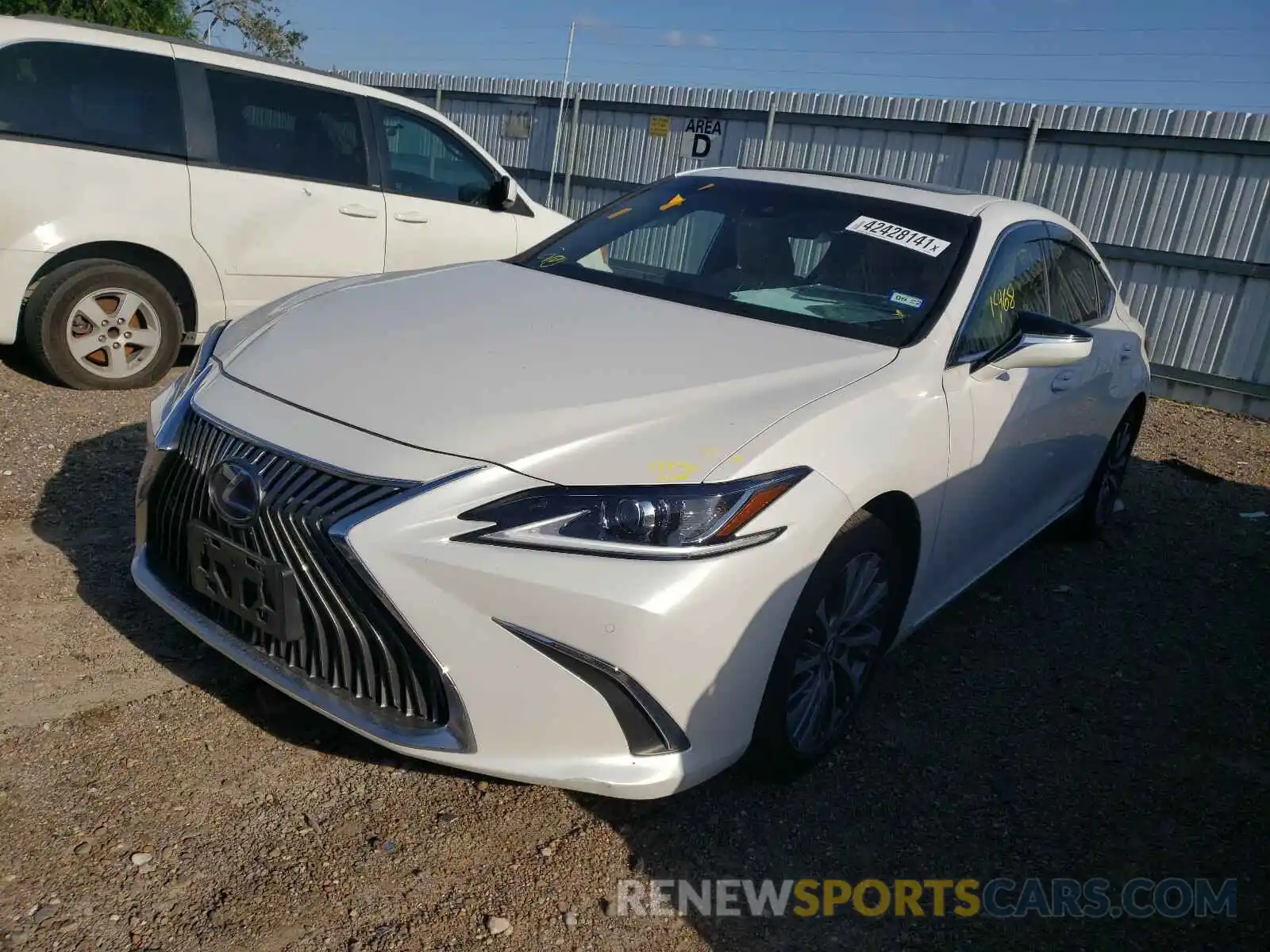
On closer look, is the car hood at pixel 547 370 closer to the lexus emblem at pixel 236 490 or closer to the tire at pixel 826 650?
the lexus emblem at pixel 236 490

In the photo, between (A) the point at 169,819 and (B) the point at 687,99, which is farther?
(B) the point at 687,99

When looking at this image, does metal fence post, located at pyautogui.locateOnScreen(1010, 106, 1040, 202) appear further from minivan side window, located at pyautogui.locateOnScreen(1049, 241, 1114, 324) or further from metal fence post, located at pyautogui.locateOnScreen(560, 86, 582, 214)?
metal fence post, located at pyautogui.locateOnScreen(560, 86, 582, 214)

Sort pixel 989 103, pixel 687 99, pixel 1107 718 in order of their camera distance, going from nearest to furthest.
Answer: pixel 1107 718
pixel 989 103
pixel 687 99

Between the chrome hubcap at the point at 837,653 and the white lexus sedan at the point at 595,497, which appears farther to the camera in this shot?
the chrome hubcap at the point at 837,653

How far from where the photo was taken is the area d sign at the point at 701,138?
11797 millimetres

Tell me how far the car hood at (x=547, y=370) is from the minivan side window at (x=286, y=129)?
2823mm

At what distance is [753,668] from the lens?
2.47 m

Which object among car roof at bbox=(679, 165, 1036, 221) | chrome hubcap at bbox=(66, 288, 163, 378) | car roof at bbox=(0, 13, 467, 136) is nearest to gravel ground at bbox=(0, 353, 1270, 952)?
chrome hubcap at bbox=(66, 288, 163, 378)

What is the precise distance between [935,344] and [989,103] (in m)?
7.75

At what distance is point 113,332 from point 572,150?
864 cm

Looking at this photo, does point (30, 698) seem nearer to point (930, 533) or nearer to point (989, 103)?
point (930, 533)

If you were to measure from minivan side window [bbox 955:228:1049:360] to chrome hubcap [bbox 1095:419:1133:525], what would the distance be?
1.38 meters

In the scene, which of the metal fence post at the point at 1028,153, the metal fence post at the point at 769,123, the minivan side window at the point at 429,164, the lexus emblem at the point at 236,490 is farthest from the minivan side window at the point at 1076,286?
the metal fence post at the point at 769,123

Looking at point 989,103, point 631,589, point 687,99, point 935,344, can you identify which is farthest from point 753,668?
point 687,99
